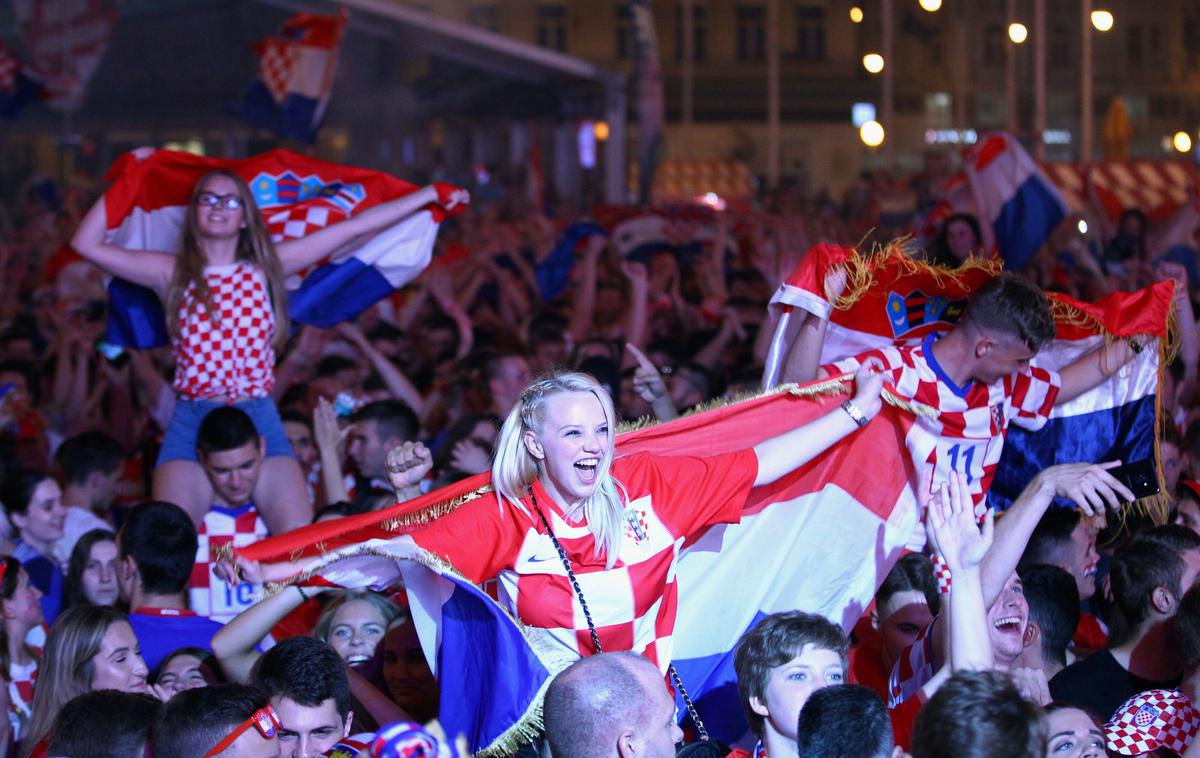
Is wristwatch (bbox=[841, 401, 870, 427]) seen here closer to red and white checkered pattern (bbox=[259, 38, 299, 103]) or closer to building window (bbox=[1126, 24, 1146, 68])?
red and white checkered pattern (bbox=[259, 38, 299, 103])

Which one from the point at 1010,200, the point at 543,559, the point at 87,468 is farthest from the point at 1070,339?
the point at 1010,200

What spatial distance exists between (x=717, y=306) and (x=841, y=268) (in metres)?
6.46

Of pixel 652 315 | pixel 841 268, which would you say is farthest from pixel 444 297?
pixel 841 268

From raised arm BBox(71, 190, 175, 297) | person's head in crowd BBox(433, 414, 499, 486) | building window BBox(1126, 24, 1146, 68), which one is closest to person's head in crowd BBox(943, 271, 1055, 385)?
person's head in crowd BBox(433, 414, 499, 486)

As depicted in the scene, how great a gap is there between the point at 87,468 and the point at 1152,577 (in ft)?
15.5

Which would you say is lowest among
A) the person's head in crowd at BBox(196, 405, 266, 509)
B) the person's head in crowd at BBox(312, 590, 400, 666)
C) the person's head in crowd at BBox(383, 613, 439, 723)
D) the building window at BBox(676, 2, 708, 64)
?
the person's head in crowd at BBox(383, 613, 439, 723)

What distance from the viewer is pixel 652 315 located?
12055 millimetres

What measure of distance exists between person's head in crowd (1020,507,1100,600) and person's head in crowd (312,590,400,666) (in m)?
2.29

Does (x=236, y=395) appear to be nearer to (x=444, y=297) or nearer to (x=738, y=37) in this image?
(x=444, y=297)

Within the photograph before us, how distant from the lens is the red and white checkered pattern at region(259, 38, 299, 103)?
1370 cm

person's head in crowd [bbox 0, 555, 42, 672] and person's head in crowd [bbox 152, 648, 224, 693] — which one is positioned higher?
person's head in crowd [bbox 0, 555, 42, 672]

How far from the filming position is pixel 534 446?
4.53m

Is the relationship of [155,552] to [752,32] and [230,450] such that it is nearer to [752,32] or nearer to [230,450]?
[230,450]

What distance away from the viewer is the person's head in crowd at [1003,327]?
17.3 ft
